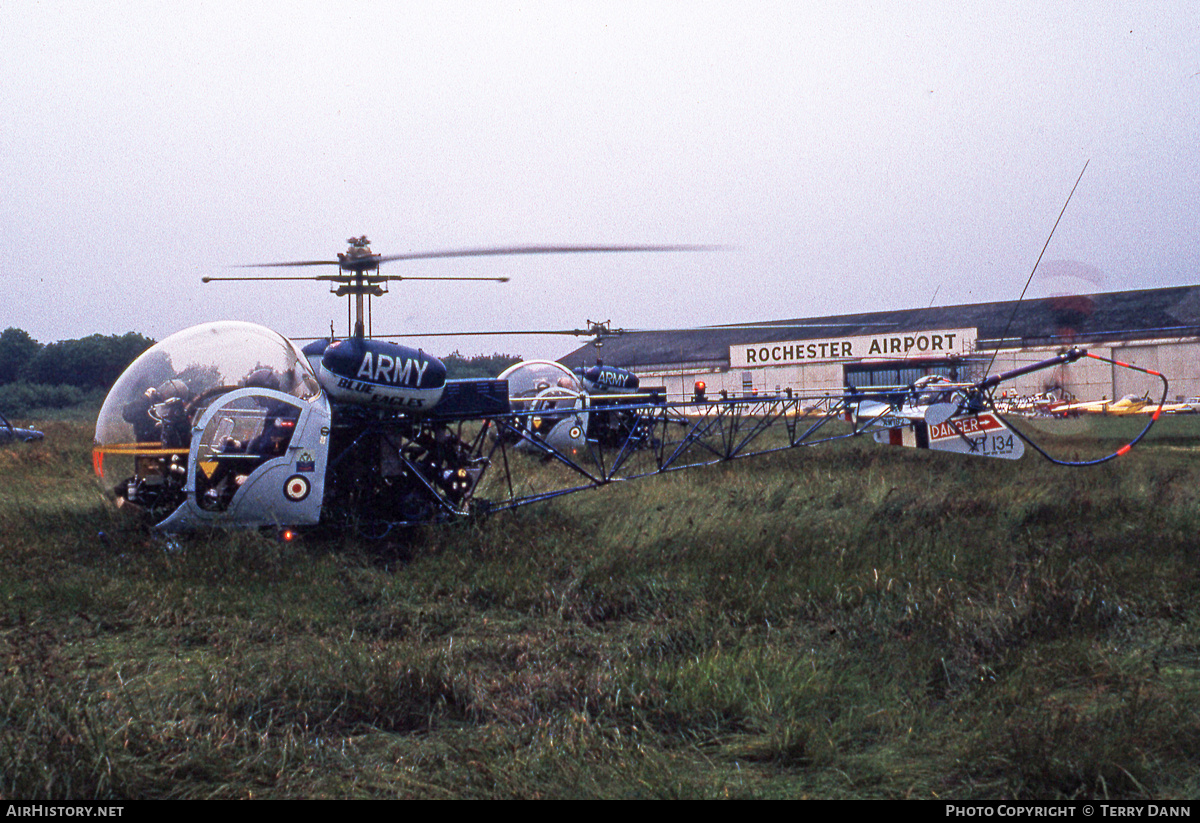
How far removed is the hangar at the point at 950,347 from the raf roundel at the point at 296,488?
25136 mm

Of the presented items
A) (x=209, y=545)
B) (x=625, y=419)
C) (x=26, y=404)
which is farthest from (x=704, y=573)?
(x=26, y=404)

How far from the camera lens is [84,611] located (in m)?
5.91

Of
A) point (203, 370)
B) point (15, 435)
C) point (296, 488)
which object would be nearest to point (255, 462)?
point (296, 488)

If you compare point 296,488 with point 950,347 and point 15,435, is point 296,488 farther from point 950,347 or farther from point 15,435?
point 950,347

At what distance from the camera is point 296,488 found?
747 cm

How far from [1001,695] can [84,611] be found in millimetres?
5786

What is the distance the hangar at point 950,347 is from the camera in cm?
3488

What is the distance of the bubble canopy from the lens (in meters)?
7.05

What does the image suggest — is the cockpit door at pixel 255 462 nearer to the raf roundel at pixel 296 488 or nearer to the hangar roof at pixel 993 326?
the raf roundel at pixel 296 488

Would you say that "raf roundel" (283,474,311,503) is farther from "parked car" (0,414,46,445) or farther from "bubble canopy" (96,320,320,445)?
"parked car" (0,414,46,445)

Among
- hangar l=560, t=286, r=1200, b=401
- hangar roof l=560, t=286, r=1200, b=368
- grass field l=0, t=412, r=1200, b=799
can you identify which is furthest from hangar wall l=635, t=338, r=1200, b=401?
grass field l=0, t=412, r=1200, b=799

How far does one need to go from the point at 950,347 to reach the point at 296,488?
2727 cm

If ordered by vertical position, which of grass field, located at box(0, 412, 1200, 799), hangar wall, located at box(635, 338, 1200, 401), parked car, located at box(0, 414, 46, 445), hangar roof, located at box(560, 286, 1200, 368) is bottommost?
grass field, located at box(0, 412, 1200, 799)

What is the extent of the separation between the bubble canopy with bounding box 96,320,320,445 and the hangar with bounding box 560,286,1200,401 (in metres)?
25.1
